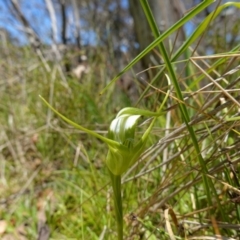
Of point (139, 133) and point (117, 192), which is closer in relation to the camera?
point (117, 192)

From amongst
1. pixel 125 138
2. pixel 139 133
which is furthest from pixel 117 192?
pixel 139 133

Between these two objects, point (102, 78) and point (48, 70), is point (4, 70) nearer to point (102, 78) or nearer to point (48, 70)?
point (48, 70)

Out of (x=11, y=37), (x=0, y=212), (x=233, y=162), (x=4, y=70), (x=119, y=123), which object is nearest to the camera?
(x=119, y=123)

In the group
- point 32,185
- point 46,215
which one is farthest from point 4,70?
point 46,215

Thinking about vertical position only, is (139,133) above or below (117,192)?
above

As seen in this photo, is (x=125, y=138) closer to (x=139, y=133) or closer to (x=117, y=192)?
(x=117, y=192)

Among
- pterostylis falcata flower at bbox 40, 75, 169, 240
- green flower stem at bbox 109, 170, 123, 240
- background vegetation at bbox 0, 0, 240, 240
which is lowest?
green flower stem at bbox 109, 170, 123, 240

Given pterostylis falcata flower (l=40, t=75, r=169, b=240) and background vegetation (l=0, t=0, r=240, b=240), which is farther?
background vegetation (l=0, t=0, r=240, b=240)

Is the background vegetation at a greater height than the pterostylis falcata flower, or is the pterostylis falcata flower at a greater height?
the background vegetation
